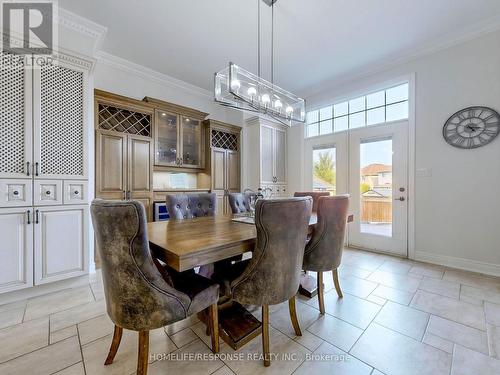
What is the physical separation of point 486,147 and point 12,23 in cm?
526

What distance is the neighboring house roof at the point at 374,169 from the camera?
11.3 ft

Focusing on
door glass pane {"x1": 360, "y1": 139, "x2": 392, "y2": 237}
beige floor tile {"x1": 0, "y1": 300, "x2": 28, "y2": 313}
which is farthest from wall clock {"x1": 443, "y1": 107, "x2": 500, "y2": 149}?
beige floor tile {"x1": 0, "y1": 300, "x2": 28, "y2": 313}

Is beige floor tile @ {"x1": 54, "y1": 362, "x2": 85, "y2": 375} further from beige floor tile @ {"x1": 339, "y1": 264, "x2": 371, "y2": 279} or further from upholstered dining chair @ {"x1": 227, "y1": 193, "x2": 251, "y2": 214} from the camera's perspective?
beige floor tile @ {"x1": 339, "y1": 264, "x2": 371, "y2": 279}

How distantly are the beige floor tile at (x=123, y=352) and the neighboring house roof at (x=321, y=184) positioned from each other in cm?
346

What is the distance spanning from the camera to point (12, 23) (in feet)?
6.91

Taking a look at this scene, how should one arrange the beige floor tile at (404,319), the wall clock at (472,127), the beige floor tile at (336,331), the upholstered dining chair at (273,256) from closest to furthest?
the upholstered dining chair at (273,256) < the beige floor tile at (336,331) < the beige floor tile at (404,319) < the wall clock at (472,127)

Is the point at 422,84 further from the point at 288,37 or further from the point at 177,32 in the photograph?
the point at 177,32

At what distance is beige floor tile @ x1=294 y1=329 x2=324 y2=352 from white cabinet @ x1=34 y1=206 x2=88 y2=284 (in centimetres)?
236

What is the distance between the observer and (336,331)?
1.63 metres

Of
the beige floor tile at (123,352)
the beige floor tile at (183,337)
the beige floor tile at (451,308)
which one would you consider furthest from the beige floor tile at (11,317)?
the beige floor tile at (451,308)

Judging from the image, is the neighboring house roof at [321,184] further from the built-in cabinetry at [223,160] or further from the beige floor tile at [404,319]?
the beige floor tile at [404,319]

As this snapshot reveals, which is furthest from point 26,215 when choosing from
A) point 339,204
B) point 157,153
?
point 339,204

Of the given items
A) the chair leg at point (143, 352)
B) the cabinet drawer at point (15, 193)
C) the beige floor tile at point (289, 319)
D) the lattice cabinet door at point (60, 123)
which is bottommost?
the beige floor tile at point (289, 319)

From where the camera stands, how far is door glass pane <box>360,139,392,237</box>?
136 inches
